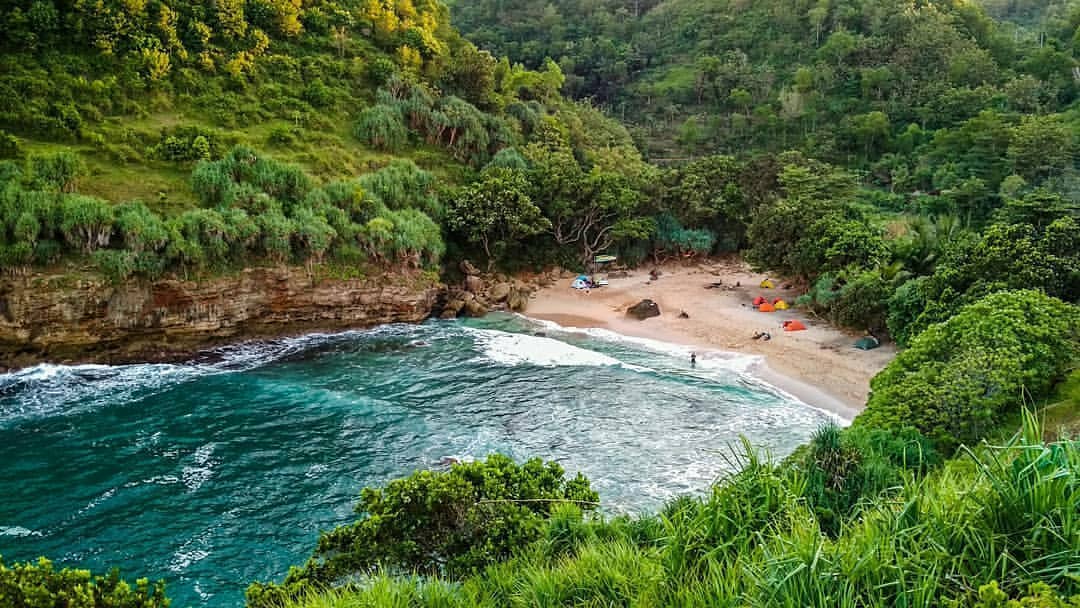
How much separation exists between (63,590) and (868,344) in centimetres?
2952

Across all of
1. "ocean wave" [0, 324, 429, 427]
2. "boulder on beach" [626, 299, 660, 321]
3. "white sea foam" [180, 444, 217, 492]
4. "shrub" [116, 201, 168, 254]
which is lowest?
"white sea foam" [180, 444, 217, 492]

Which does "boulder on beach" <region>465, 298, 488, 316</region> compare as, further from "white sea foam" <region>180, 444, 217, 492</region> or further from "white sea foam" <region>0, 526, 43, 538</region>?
"white sea foam" <region>0, 526, 43, 538</region>

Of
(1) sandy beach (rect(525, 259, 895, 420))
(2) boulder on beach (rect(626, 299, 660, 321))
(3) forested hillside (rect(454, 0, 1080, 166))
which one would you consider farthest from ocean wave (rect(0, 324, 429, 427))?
(3) forested hillside (rect(454, 0, 1080, 166))

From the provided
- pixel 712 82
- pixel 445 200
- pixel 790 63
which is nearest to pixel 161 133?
pixel 445 200

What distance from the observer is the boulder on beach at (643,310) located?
3691 cm

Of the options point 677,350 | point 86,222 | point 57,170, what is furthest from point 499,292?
point 57,170

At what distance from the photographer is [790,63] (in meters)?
75.1

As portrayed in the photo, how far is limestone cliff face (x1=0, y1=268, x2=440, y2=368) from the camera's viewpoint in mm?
26766

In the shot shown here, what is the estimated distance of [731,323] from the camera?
115 feet

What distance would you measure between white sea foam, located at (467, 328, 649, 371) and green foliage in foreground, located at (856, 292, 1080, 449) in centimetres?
1297

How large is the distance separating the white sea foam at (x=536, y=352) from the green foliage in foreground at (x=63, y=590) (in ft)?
69.7

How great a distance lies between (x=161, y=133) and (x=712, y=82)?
59467mm

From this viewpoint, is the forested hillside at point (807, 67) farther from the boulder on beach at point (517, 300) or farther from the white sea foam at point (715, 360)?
the boulder on beach at point (517, 300)

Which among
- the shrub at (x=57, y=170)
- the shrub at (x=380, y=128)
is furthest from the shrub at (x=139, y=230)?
the shrub at (x=380, y=128)
